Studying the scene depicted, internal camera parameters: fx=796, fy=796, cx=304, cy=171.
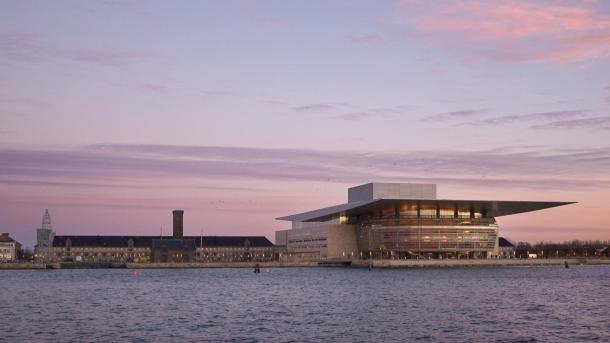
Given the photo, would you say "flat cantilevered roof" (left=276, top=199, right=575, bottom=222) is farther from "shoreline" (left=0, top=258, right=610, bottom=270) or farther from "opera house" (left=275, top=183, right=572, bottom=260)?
"shoreline" (left=0, top=258, right=610, bottom=270)

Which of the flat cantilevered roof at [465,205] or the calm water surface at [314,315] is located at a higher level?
the flat cantilevered roof at [465,205]

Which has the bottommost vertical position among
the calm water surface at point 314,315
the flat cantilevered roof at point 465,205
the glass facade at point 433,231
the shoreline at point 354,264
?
the calm water surface at point 314,315

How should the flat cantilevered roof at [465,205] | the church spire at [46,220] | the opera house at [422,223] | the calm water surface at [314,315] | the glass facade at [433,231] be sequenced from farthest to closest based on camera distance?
the church spire at [46,220] → the glass facade at [433,231] → the opera house at [422,223] → the flat cantilevered roof at [465,205] → the calm water surface at [314,315]

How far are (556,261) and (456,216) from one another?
1168 inches

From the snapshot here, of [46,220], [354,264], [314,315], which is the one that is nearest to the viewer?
[314,315]

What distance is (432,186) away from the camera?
15438cm

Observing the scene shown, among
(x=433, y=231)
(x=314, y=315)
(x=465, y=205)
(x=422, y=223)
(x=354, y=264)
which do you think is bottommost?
(x=314, y=315)

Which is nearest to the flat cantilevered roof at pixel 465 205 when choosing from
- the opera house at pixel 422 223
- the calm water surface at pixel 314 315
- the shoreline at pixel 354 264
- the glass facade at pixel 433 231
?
the opera house at pixel 422 223

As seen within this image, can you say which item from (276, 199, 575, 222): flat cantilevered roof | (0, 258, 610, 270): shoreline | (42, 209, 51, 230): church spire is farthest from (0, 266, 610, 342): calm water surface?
(42, 209, 51, 230): church spire

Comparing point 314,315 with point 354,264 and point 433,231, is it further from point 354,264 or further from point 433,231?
point 354,264

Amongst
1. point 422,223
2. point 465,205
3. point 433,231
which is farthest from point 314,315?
point 433,231

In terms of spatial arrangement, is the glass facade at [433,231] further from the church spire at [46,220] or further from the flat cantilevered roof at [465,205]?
the church spire at [46,220]

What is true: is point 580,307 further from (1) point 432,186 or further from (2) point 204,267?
(2) point 204,267

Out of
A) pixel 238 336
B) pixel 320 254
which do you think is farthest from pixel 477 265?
pixel 238 336
